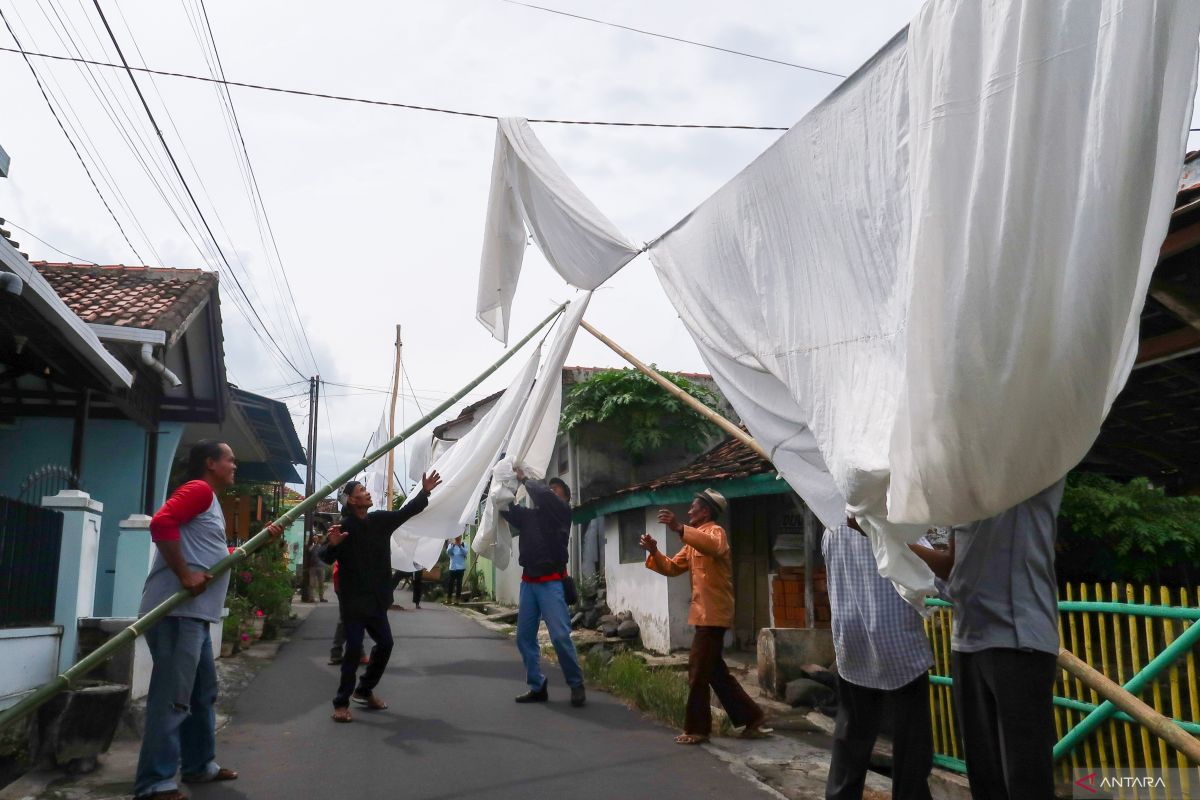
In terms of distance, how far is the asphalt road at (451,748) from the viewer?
5289 mm

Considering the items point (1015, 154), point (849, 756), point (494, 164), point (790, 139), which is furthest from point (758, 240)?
point (494, 164)

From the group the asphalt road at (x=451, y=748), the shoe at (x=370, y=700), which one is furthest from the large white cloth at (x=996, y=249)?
the shoe at (x=370, y=700)

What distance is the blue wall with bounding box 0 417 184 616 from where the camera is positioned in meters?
9.71

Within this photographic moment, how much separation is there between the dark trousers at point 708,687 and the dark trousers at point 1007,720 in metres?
3.30

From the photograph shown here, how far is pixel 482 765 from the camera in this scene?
5.82m

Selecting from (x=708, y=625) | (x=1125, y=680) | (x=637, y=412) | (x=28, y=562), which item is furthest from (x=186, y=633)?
(x=637, y=412)

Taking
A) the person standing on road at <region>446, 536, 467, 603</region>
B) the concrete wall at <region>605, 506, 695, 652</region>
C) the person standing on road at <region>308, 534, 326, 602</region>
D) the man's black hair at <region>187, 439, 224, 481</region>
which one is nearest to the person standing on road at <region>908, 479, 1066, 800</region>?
the man's black hair at <region>187, 439, 224, 481</region>

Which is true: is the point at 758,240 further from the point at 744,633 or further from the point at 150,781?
the point at 744,633

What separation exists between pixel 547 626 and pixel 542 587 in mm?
345

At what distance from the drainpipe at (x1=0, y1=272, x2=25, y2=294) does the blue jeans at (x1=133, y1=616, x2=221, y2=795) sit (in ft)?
7.58

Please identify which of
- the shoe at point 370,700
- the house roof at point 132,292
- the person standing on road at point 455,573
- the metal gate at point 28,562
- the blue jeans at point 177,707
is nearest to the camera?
the blue jeans at point 177,707

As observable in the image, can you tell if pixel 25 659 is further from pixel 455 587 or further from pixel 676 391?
pixel 455 587

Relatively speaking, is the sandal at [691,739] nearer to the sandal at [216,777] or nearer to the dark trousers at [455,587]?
the sandal at [216,777]

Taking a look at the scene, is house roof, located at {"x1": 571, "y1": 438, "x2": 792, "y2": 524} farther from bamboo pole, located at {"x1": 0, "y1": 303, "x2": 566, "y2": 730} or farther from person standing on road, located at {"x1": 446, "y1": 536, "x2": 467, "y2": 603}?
person standing on road, located at {"x1": 446, "y1": 536, "x2": 467, "y2": 603}
